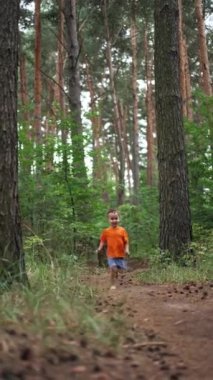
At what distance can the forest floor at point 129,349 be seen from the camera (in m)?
3.42

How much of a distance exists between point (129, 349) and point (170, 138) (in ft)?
24.6

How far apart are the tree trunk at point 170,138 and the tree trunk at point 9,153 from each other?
5.27m

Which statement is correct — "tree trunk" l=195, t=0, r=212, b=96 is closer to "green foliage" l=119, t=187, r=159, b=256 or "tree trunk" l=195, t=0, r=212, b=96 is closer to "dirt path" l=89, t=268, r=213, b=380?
"green foliage" l=119, t=187, r=159, b=256

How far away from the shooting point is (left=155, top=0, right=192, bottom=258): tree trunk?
11.2 metres

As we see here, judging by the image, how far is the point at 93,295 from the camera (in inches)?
260

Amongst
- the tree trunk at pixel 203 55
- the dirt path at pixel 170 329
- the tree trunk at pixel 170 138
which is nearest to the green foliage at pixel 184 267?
the tree trunk at pixel 170 138

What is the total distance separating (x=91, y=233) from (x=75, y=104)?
549cm

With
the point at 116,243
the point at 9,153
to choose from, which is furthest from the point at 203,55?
the point at 9,153

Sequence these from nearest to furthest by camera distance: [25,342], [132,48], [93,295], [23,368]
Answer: [23,368]
[25,342]
[93,295]
[132,48]

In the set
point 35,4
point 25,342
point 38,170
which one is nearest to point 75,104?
point 38,170

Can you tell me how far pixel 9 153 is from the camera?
6.45 metres

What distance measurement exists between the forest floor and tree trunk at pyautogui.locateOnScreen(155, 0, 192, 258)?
4395 millimetres

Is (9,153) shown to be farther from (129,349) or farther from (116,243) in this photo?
(116,243)

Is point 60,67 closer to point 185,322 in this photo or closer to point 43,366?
point 185,322
